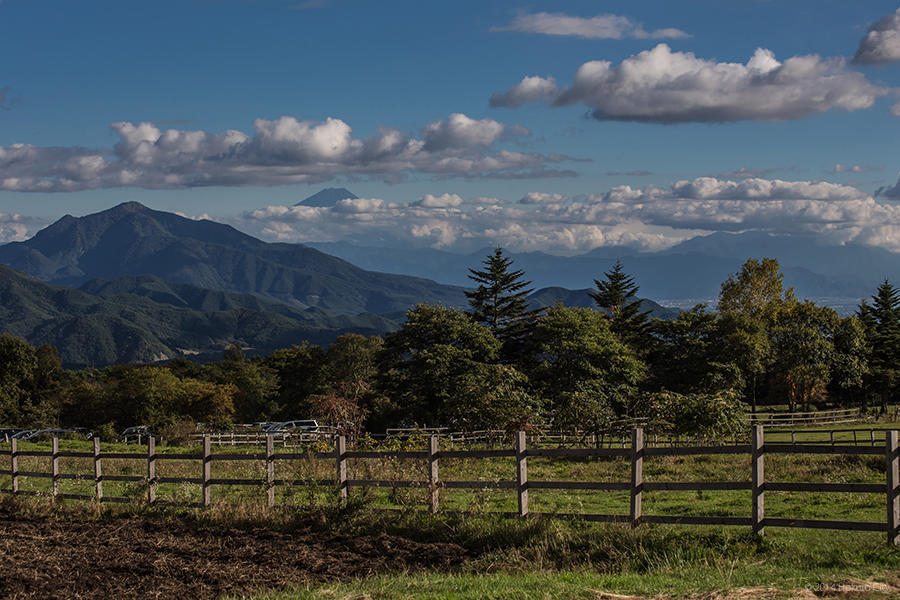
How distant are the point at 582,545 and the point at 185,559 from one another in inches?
213

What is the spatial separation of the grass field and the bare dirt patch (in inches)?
23.3

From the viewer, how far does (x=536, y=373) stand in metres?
63.7

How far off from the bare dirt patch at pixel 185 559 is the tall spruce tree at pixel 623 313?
238 ft

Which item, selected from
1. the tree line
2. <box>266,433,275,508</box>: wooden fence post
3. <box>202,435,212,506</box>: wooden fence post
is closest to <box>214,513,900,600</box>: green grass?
<box>266,433,275,508</box>: wooden fence post

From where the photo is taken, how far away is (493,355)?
2496 inches

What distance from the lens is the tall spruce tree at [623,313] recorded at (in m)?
86.2

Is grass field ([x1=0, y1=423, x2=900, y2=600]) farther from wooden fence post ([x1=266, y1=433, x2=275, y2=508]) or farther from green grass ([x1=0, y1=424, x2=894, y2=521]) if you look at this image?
wooden fence post ([x1=266, y1=433, x2=275, y2=508])

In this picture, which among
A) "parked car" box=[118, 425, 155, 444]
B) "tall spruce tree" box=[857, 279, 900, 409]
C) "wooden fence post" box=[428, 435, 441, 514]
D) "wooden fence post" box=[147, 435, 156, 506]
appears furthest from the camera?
"tall spruce tree" box=[857, 279, 900, 409]

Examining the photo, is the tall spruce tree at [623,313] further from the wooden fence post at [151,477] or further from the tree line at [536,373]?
the wooden fence post at [151,477]

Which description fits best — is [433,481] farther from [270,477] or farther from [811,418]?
[811,418]

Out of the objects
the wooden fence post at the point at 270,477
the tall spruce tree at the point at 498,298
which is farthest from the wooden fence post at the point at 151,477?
the tall spruce tree at the point at 498,298

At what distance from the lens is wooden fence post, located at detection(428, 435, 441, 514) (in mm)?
13828

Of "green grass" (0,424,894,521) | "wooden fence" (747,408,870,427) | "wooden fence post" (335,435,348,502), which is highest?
"wooden fence post" (335,435,348,502)

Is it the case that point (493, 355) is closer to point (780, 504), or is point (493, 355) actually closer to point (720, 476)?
point (720, 476)
